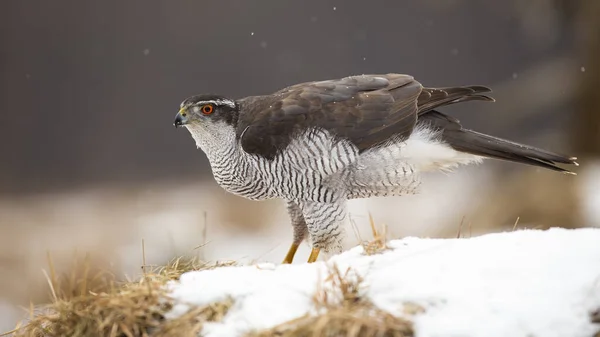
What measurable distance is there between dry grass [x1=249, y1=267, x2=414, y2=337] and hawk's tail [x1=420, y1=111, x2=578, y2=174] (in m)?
2.00

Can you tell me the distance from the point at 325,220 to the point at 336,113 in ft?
2.10

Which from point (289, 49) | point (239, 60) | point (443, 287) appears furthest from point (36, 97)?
point (443, 287)

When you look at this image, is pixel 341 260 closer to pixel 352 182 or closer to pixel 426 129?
pixel 352 182

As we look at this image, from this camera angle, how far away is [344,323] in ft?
6.98

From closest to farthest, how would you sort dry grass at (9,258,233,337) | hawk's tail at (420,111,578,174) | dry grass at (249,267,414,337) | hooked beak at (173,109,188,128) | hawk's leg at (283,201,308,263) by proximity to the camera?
dry grass at (249,267,414,337) → dry grass at (9,258,233,337) → hawk's tail at (420,111,578,174) → hooked beak at (173,109,188,128) → hawk's leg at (283,201,308,263)

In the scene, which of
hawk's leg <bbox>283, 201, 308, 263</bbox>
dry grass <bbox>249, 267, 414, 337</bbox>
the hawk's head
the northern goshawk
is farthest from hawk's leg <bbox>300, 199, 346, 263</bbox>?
dry grass <bbox>249, 267, 414, 337</bbox>

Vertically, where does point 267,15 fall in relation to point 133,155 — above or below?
above

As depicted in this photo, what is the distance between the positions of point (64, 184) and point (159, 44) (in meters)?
2.90

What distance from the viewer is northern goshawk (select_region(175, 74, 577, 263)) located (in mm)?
3885

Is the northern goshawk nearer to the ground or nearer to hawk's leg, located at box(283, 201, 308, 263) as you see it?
hawk's leg, located at box(283, 201, 308, 263)

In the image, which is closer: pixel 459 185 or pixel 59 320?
pixel 59 320

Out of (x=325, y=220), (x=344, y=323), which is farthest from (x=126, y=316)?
(x=325, y=220)

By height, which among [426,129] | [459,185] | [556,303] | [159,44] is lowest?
[459,185]

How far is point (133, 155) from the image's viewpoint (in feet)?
38.4
